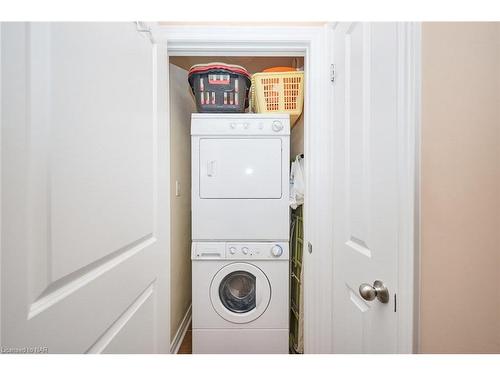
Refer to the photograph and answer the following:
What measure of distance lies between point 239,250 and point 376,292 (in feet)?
3.31

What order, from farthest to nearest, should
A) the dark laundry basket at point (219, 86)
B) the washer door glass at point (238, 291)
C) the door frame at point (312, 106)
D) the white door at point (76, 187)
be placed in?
1. the washer door glass at point (238, 291)
2. the dark laundry basket at point (219, 86)
3. the door frame at point (312, 106)
4. the white door at point (76, 187)

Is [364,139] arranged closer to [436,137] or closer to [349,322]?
[436,137]

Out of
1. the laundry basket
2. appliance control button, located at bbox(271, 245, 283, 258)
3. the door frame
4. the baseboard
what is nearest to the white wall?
the laundry basket

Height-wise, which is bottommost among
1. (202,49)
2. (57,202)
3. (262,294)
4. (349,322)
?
(262,294)

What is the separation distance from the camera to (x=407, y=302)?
1.91 feet

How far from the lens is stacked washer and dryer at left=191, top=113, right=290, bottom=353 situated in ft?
5.07

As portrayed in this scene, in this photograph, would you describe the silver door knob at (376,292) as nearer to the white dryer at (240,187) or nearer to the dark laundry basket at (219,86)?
the white dryer at (240,187)

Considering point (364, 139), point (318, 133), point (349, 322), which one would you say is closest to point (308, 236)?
point (349, 322)

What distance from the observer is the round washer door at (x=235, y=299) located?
5.10 ft

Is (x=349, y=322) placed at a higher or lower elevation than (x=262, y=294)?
higher

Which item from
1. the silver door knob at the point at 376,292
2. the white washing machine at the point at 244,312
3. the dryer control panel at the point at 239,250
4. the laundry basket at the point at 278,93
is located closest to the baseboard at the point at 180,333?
the white washing machine at the point at 244,312

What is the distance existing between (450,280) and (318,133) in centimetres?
82

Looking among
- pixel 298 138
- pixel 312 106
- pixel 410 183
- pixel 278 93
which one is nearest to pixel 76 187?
pixel 410 183
